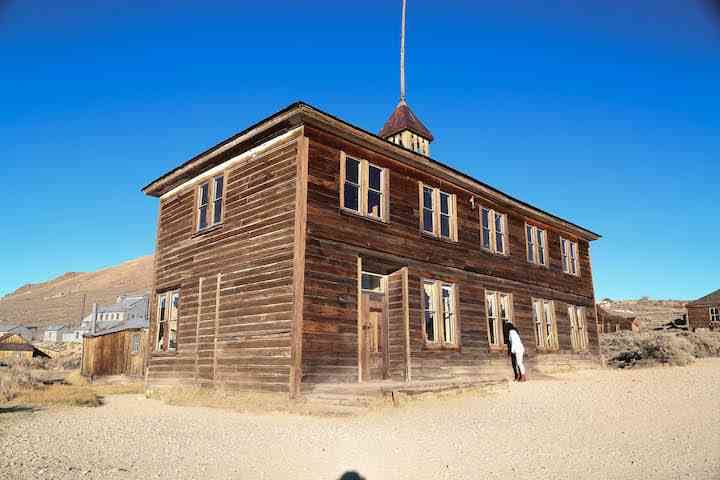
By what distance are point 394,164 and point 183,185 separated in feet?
23.5

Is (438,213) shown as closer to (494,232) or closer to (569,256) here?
(494,232)

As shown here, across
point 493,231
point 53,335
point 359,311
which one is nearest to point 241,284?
point 359,311

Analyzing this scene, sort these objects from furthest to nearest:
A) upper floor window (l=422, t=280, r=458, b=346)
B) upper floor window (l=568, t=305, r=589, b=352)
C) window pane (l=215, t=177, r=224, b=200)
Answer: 1. upper floor window (l=568, t=305, r=589, b=352)
2. window pane (l=215, t=177, r=224, b=200)
3. upper floor window (l=422, t=280, r=458, b=346)

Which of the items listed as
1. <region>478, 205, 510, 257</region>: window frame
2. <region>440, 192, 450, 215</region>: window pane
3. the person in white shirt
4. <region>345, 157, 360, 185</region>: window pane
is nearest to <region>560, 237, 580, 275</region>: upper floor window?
<region>478, 205, 510, 257</region>: window frame

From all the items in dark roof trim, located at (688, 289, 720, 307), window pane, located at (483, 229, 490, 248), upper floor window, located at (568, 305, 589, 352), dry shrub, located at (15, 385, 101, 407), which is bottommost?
dry shrub, located at (15, 385, 101, 407)

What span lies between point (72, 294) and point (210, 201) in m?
118

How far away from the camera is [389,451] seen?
23.1 ft

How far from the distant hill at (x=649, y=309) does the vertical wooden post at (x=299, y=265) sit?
5908 centimetres

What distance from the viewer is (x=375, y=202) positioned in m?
15.2

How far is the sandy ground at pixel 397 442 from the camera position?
238 inches

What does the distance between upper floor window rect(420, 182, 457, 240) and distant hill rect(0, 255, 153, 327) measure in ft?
263

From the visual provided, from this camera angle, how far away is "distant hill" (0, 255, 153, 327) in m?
96.4

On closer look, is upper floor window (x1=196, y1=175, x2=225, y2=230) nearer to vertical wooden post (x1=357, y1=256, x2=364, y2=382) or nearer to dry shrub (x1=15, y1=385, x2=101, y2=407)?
vertical wooden post (x1=357, y1=256, x2=364, y2=382)

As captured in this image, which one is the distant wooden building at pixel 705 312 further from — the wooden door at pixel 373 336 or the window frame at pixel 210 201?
the window frame at pixel 210 201
